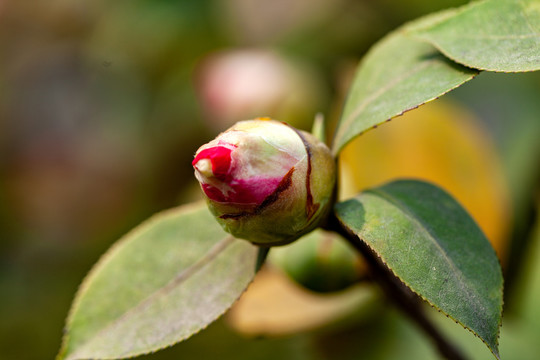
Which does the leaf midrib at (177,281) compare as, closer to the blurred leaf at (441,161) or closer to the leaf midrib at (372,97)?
the leaf midrib at (372,97)

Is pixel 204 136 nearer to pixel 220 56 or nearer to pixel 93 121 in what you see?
pixel 220 56

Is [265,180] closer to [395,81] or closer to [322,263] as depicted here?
[395,81]

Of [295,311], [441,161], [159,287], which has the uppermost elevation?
[159,287]

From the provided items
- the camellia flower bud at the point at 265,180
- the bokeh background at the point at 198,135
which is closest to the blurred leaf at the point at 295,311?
the bokeh background at the point at 198,135

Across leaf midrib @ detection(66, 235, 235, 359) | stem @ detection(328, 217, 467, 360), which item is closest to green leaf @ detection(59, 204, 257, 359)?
leaf midrib @ detection(66, 235, 235, 359)

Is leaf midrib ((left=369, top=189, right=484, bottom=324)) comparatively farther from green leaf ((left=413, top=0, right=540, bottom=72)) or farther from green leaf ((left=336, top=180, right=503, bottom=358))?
green leaf ((left=413, top=0, right=540, bottom=72))

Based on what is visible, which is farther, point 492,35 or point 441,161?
point 441,161

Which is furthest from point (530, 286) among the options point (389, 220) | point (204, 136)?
point (204, 136)

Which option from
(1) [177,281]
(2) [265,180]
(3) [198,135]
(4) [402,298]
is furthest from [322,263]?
(3) [198,135]
